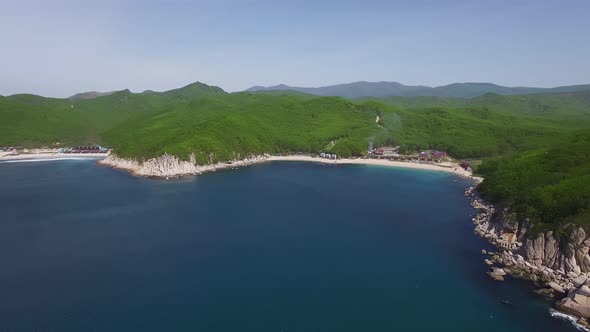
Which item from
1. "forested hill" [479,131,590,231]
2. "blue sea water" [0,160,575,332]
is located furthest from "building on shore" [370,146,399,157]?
"forested hill" [479,131,590,231]

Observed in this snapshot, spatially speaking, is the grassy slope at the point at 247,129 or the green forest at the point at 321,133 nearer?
the green forest at the point at 321,133

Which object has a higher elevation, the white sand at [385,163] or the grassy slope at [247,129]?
the grassy slope at [247,129]

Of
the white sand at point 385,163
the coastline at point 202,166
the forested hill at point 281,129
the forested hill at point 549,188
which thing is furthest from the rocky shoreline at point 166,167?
the forested hill at point 549,188

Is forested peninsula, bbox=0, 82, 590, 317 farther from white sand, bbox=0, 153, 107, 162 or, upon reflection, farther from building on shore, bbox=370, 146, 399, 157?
white sand, bbox=0, 153, 107, 162

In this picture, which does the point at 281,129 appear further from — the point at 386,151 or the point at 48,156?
the point at 48,156

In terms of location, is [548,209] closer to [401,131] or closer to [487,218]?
[487,218]

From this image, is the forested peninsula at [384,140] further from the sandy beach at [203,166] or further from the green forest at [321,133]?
the sandy beach at [203,166]

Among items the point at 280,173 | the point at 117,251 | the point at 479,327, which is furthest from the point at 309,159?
the point at 479,327
